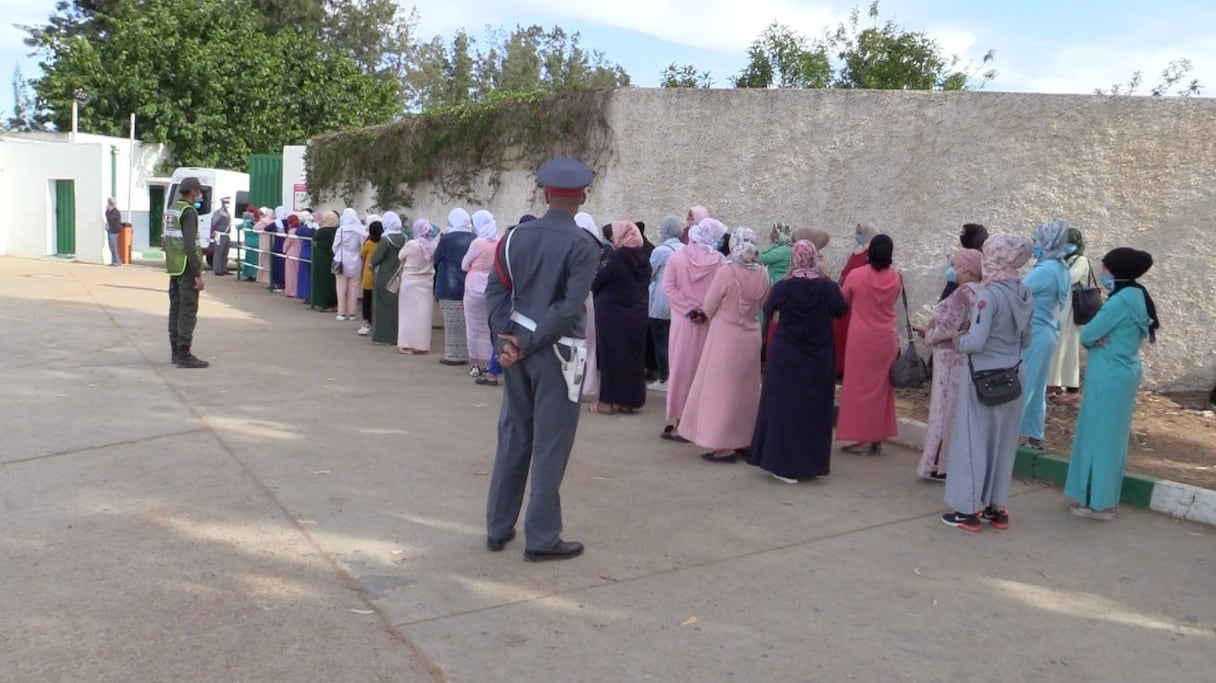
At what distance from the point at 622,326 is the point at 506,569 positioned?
4.28 meters

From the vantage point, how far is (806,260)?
697cm

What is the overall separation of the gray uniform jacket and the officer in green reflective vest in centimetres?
607

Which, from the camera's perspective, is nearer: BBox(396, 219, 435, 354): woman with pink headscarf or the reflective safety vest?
the reflective safety vest

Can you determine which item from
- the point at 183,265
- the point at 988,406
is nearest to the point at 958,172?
the point at 988,406

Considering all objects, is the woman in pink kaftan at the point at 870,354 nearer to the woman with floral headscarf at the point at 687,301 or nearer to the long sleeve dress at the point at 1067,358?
the woman with floral headscarf at the point at 687,301

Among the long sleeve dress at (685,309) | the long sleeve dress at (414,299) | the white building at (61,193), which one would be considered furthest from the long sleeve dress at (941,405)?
the white building at (61,193)

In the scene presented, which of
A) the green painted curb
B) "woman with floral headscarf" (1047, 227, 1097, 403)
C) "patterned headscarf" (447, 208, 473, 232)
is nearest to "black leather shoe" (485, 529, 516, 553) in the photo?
the green painted curb

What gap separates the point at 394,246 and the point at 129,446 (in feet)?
19.9

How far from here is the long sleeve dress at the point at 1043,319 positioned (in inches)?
291

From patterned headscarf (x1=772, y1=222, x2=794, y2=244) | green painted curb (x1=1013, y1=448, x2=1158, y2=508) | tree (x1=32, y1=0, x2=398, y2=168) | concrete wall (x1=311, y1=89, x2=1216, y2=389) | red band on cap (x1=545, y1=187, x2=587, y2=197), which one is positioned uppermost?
tree (x1=32, y1=0, x2=398, y2=168)

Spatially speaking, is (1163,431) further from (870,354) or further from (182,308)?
(182,308)

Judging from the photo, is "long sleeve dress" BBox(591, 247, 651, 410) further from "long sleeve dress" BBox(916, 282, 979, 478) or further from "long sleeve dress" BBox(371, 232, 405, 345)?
"long sleeve dress" BBox(371, 232, 405, 345)

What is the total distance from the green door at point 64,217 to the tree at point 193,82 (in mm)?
4149

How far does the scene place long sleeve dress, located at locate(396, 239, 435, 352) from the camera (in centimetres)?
1239
